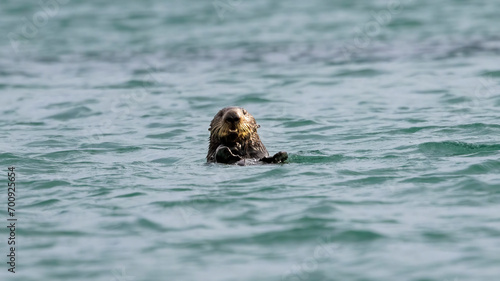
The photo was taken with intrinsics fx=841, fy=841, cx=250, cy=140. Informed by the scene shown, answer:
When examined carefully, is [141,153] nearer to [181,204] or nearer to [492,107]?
[181,204]

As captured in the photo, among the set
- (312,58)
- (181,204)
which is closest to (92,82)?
(312,58)

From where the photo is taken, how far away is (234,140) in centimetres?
891

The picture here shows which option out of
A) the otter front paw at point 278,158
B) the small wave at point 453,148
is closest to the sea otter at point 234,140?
the otter front paw at point 278,158

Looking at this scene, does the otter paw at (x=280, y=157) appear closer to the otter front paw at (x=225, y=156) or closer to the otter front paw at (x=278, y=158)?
the otter front paw at (x=278, y=158)

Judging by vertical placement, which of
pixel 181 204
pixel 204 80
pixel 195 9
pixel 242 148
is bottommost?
pixel 181 204

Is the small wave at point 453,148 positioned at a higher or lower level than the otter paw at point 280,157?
higher

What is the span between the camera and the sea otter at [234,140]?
8.66 m

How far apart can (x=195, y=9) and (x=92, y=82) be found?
10.5 metres

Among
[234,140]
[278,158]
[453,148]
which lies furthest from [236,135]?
[453,148]

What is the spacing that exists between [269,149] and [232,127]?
1.73 meters

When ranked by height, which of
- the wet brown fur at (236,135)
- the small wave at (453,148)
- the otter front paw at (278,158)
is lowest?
the otter front paw at (278,158)

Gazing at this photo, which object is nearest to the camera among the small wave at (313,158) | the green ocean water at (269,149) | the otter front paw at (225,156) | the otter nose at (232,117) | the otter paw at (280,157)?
the green ocean water at (269,149)

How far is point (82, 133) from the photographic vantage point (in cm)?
1186

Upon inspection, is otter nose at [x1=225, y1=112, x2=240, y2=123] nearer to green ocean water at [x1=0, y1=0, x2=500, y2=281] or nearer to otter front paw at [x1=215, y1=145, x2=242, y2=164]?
otter front paw at [x1=215, y1=145, x2=242, y2=164]
